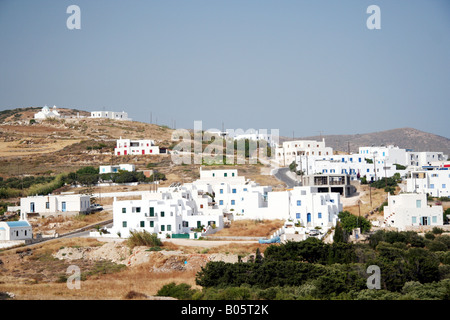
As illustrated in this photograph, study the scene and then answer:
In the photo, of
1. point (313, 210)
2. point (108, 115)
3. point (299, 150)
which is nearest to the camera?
point (313, 210)

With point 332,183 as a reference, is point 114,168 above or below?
above

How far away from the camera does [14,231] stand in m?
38.5

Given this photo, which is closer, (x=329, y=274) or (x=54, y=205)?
(x=329, y=274)

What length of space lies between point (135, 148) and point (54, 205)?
32820 millimetres

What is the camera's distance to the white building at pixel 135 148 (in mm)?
78750

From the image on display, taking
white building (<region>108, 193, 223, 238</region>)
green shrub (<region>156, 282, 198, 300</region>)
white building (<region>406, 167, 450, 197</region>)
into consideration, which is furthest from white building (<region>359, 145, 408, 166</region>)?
green shrub (<region>156, 282, 198, 300</region>)

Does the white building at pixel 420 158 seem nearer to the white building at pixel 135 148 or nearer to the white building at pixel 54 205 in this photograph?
the white building at pixel 135 148

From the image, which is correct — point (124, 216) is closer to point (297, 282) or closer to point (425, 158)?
point (297, 282)

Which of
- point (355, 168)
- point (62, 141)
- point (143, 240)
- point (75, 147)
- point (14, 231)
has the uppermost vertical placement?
point (62, 141)

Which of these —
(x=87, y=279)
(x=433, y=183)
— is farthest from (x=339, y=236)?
(x=433, y=183)

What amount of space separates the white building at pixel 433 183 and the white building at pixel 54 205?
91.0 ft

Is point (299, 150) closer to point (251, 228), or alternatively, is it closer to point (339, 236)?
point (251, 228)
